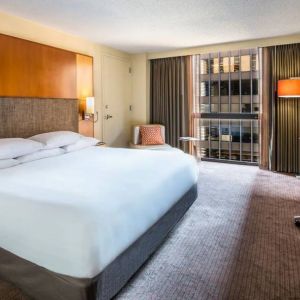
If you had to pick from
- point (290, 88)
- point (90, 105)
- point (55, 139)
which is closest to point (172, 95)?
point (90, 105)

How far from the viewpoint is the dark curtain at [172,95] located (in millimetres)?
5547

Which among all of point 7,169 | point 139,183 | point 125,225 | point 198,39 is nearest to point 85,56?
point 198,39

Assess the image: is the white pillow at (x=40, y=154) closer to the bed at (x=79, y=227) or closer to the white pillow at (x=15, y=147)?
the white pillow at (x=15, y=147)

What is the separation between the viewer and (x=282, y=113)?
4.75 metres

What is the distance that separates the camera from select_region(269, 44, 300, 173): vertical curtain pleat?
181 inches

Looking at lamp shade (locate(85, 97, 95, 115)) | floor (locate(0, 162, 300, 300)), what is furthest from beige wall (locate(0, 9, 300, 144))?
floor (locate(0, 162, 300, 300))

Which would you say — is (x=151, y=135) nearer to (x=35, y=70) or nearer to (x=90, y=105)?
(x=90, y=105)

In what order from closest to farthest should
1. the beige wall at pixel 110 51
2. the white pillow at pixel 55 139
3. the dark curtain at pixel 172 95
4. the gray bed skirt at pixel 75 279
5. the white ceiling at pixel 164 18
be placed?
the gray bed skirt at pixel 75 279, the white ceiling at pixel 164 18, the white pillow at pixel 55 139, the beige wall at pixel 110 51, the dark curtain at pixel 172 95

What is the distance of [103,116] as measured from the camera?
517 centimetres

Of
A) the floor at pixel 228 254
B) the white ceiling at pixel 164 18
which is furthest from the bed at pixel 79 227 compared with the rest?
the white ceiling at pixel 164 18

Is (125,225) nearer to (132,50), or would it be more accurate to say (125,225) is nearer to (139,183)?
(139,183)

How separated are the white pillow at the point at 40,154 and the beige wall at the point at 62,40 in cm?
155

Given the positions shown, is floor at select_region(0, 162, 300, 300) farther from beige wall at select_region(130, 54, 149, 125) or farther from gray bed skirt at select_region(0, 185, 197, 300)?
beige wall at select_region(130, 54, 149, 125)

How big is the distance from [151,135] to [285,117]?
2.36m
